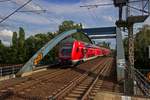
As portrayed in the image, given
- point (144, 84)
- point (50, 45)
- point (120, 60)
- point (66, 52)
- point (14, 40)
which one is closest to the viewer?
point (144, 84)

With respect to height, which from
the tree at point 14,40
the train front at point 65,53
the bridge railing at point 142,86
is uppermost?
the tree at point 14,40

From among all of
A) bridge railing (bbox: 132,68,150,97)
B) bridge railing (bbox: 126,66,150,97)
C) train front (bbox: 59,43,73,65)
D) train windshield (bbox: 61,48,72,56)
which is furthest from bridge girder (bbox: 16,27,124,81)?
bridge railing (bbox: 126,66,150,97)

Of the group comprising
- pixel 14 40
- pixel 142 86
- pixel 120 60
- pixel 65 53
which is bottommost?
pixel 142 86

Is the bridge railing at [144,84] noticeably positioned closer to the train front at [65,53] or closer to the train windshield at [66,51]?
the train front at [65,53]

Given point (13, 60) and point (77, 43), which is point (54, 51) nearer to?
point (13, 60)

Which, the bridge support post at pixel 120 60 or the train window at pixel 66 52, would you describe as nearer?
the bridge support post at pixel 120 60

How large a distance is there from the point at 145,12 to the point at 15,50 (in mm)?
55482

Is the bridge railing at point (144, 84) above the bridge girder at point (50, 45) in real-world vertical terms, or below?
below

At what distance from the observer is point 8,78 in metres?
19.2

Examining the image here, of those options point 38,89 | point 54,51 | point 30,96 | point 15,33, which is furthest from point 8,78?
point 15,33

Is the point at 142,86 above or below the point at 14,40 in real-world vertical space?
below

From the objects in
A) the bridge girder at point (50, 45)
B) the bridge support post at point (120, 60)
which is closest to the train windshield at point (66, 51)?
the bridge girder at point (50, 45)

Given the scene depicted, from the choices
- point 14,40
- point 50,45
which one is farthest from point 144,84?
point 14,40

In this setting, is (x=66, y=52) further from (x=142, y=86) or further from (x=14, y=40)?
(x=14, y=40)
